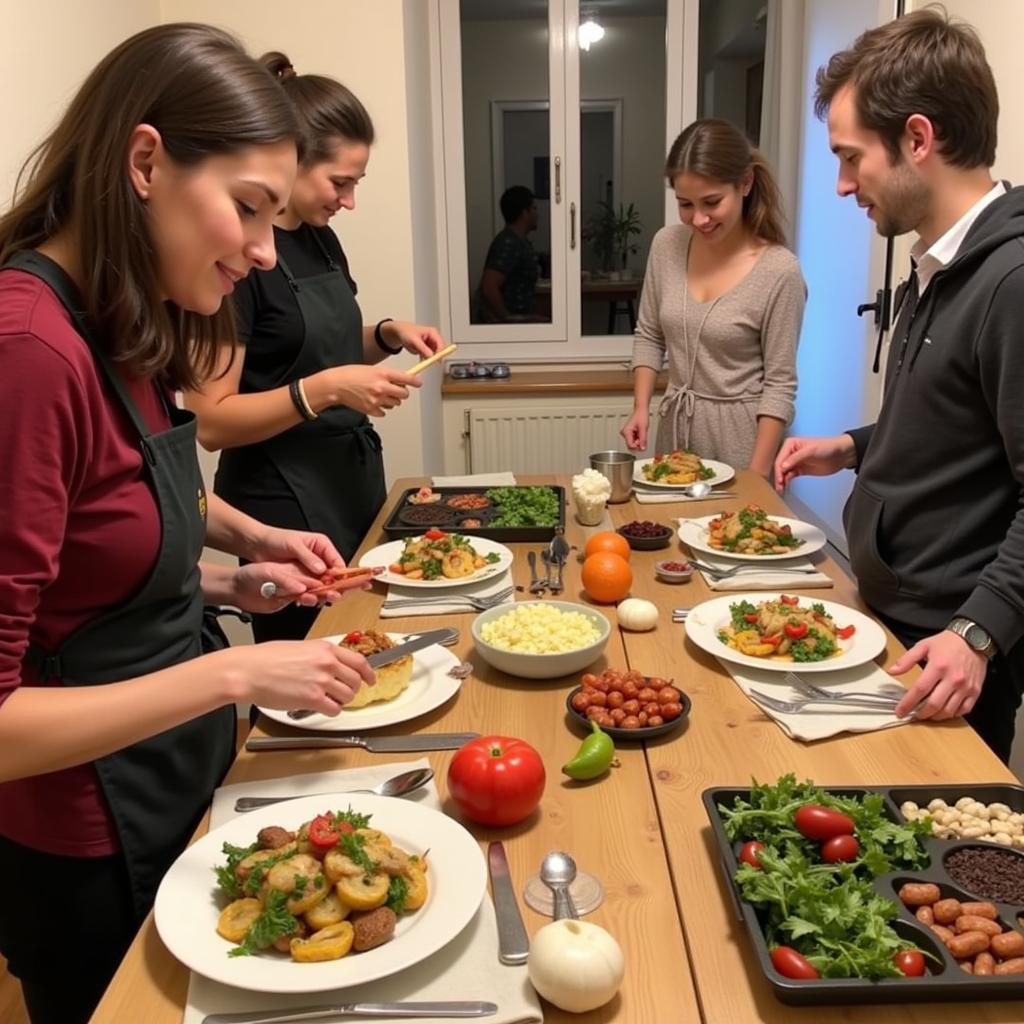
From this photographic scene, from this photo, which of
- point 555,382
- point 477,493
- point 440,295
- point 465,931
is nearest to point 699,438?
point 477,493

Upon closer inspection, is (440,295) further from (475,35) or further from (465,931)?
(465,931)

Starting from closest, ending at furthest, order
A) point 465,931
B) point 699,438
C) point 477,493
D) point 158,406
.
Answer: point 465,931 → point 158,406 → point 477,493 → point 699,438

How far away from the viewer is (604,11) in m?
4.22

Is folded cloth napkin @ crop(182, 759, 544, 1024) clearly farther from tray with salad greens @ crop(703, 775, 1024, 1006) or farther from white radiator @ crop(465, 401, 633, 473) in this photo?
white radiator @ crop(465, 401, 633, 473)

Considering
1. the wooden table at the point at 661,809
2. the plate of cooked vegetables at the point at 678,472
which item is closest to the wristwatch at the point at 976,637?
the wooden table at the point at 661,809

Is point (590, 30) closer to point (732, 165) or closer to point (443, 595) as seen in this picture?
point (732, 165)

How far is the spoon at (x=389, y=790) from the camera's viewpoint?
45.4 inches

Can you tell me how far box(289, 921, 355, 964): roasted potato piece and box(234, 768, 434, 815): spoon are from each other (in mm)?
249

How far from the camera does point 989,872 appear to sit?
974 mm

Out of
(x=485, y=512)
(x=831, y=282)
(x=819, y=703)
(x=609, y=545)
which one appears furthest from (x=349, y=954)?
(x=831, y=282)

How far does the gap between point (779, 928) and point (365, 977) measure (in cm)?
37

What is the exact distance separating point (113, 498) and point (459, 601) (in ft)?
2.66

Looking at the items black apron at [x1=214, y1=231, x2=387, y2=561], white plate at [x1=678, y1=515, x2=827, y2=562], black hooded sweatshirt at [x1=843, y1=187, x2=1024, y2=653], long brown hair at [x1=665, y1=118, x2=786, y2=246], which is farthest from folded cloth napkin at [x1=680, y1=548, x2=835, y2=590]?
long brown hair at [x1=665, y1=118, x2=786, y2=246]

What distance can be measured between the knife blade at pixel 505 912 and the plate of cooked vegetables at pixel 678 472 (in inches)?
59.2
